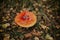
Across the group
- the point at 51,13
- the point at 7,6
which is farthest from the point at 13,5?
the point at 51,13

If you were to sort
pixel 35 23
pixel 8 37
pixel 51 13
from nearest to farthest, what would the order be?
1. pixel 8 37
2. pixel 35 23
3. pixel 51 13

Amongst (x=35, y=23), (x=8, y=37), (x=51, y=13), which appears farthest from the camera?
(x=51, y=13)

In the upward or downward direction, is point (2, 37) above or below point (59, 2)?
below

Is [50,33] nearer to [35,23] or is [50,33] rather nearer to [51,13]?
[35,23]

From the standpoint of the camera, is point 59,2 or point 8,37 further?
point 59,2

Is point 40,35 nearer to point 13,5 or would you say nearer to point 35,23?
point 35,23

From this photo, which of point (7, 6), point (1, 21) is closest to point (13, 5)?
point (7, 6)
